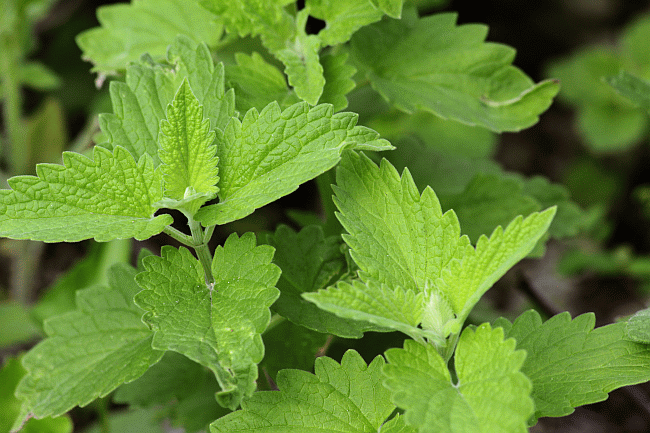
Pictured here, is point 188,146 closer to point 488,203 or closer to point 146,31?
point 146,31

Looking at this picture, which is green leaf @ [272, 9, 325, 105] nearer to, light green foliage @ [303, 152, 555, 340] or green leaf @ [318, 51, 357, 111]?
green leaf @ [318, 51, 357, 111]

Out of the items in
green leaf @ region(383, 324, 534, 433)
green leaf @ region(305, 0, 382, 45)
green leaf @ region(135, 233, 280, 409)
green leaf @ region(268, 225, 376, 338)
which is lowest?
green leaf @ region(268, 225, 376, 338)

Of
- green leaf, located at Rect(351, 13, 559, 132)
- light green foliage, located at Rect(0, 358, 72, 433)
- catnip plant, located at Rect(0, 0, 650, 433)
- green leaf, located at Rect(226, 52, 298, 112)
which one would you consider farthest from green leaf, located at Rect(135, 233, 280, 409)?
light green foliage, located at Rect(0, 358, 72, 433)

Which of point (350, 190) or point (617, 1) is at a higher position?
point (350, 190)

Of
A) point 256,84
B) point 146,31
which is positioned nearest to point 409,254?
point 256,84

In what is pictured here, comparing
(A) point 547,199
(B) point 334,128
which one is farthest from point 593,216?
(B) point 334,128

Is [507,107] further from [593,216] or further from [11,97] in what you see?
[11,97]
